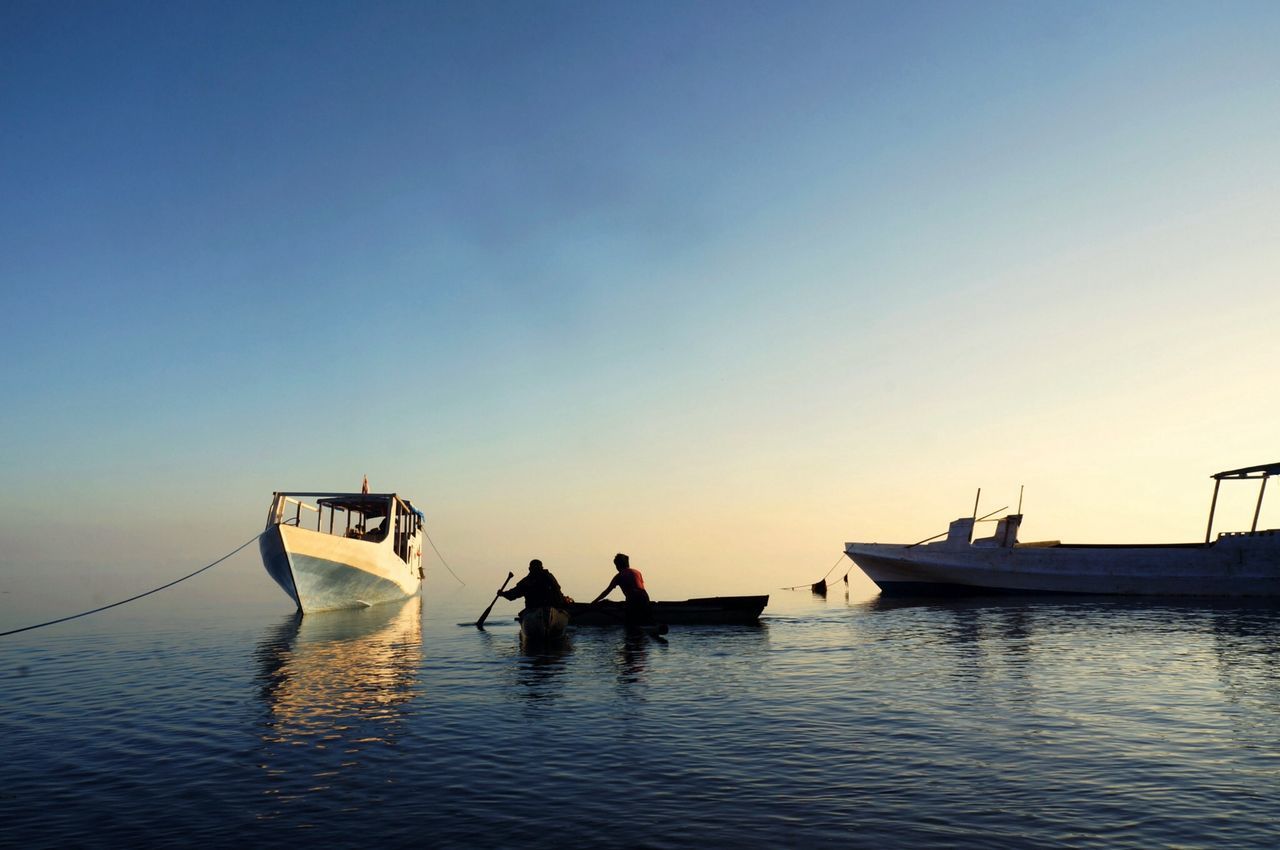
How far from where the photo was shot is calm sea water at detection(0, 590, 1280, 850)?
8383mm

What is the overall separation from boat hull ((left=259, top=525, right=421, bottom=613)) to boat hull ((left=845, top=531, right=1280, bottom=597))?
105ft

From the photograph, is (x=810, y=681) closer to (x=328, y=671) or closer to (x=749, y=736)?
(x=749, y=736)

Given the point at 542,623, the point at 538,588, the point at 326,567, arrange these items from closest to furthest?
the point at 542,623 < the point at 538,588 < the point at 326,567

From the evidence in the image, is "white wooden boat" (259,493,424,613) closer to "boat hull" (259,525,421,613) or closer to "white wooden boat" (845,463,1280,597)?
"boat hull" (259,525,421,613)

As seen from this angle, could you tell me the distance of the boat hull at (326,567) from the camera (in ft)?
112

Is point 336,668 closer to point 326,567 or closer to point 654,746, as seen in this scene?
point 654,746

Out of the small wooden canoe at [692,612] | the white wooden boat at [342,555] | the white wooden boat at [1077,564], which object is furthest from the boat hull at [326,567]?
the white wooden boat at [1077,564]

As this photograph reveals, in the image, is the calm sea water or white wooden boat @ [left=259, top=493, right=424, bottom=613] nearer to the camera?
the calm sea water

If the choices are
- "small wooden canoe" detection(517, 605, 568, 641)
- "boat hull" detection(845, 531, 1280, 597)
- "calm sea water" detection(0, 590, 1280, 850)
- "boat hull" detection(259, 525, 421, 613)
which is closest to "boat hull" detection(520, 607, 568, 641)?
"small wooden canoe" detection(517, 605, 568, 641)

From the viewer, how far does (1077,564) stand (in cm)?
4503

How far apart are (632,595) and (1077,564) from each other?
32002mm

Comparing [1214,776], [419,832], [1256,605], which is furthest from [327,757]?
[1256,605]

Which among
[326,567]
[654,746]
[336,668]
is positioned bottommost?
[654,746]

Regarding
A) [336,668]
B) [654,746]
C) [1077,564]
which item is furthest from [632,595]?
[1077,564]
